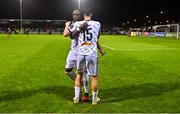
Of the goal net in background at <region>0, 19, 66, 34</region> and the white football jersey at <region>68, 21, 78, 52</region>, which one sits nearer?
the white football jersey at <region>68, 21, 78, 52</region>

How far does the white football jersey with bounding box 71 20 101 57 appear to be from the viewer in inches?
336

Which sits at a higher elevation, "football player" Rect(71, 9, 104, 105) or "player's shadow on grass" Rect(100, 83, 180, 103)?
"football player" Rect(71, 9, 104, 105)

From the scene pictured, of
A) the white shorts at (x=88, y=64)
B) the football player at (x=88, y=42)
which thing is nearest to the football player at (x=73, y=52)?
the football player at (x=88, y=42)

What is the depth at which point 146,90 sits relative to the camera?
1087 centimetres

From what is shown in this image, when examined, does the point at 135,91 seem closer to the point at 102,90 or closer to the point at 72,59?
the point at 102,90

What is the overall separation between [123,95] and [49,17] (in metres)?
131

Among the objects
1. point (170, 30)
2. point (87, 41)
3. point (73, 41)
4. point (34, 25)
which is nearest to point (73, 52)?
point (73, 41)

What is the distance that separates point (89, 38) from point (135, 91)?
2818mm

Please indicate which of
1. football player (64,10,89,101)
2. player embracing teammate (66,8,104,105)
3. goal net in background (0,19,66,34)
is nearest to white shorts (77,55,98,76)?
player embracing teammate (66,8,104,105)

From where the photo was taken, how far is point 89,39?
8586 mm

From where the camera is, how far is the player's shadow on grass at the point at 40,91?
31.8ft

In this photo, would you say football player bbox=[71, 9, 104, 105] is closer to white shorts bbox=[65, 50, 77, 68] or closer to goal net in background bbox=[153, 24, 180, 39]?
white shorts bbox=[65, 50, 77, 68]

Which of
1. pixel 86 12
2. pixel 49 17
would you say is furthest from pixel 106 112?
pixel 49 17

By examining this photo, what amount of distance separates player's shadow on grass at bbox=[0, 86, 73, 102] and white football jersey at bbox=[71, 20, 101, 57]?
159cm
